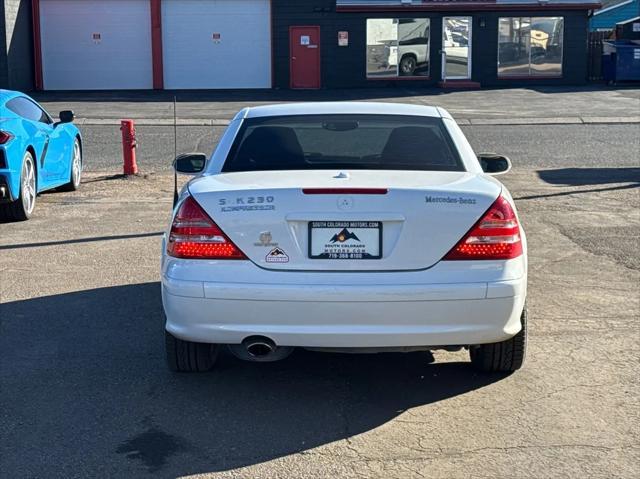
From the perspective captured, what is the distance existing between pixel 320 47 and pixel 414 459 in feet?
110

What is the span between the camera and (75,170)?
13781 millimetres

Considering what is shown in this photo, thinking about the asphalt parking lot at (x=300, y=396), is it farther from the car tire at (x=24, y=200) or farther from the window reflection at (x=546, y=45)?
the window reflection at (x=546, y=45)

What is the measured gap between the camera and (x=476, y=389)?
226 inches

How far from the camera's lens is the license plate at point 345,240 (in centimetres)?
519

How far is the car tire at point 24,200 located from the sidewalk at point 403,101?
13623 mm

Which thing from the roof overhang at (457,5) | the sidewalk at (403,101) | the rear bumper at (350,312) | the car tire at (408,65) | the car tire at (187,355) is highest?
the roof overhang at (457,5)

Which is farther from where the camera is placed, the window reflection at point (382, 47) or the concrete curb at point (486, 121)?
the window reflection at point (382, 47)

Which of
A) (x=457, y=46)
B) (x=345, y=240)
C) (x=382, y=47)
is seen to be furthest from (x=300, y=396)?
(x=457, y=46)

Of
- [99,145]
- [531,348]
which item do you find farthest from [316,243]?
[99,145]

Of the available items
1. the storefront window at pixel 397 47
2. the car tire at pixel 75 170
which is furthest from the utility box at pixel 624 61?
the car tire at pixel 75 170

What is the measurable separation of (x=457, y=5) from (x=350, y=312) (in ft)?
109

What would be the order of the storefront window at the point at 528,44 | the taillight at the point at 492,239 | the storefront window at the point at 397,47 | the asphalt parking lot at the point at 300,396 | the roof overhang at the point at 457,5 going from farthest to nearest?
the storefront window at the point at 528,44 → the storefront window at the point at 397,47 → the roof overhang at the point at 457,5 → the taillight at the point at 492,239 → the asphalt parking lot at the point at 300,396

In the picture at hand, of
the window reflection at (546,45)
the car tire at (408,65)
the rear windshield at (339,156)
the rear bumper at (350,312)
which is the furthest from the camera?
the window reflection at (546,45)

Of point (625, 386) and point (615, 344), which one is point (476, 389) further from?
point (615, 344)
